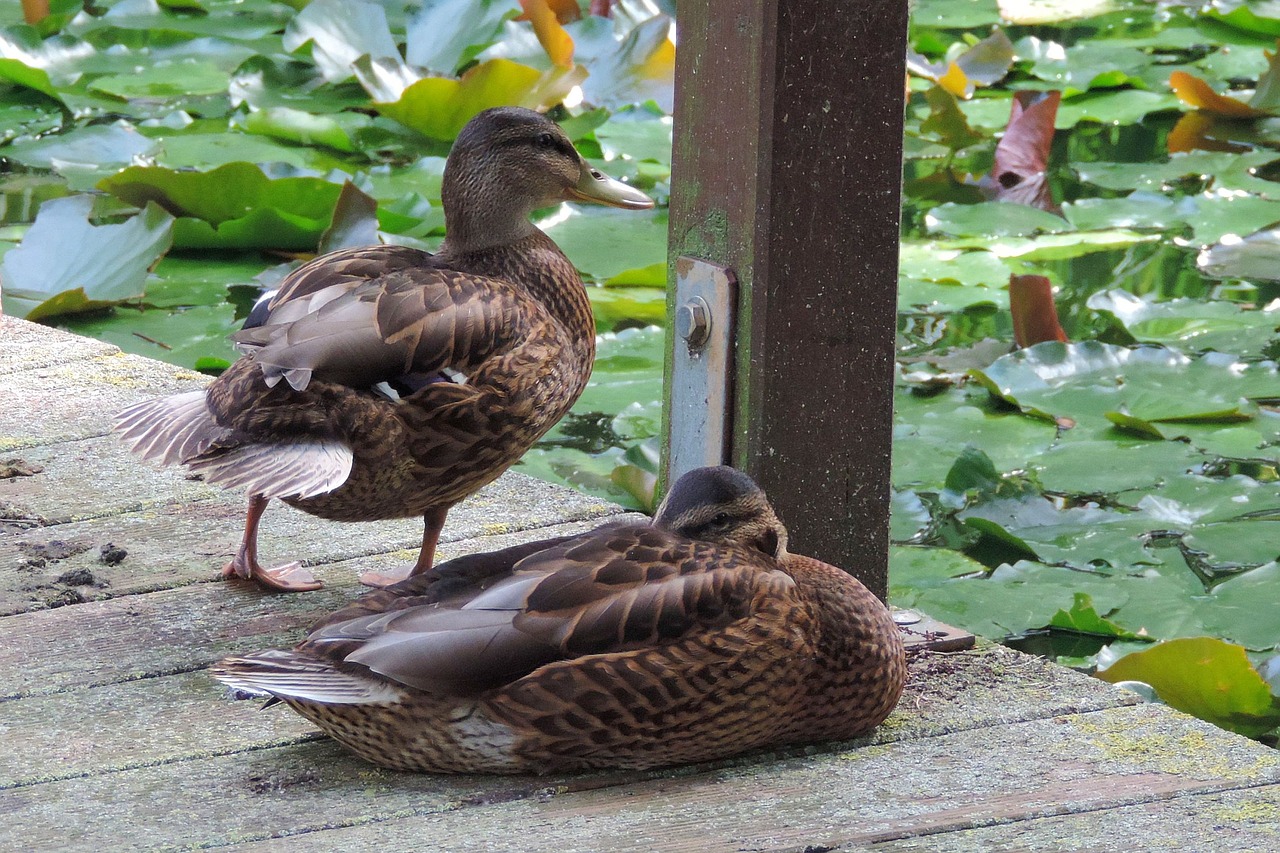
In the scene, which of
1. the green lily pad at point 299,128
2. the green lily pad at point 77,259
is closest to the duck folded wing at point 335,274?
the green lily pad at point 77,259

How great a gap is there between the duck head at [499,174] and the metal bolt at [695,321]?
562mm

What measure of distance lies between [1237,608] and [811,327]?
3.85 ft

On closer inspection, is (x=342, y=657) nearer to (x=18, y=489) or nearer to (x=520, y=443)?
(x=520, y=443)

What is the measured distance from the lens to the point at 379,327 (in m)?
2.65

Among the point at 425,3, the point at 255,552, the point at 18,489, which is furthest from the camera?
the point at 425,3

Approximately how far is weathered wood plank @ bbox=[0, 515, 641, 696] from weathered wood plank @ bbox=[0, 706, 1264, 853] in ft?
1.08

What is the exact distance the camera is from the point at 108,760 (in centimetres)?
220

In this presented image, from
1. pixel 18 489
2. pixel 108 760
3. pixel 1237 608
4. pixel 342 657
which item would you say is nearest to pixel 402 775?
pixel 342 657

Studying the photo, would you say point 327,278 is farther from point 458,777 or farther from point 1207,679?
point 1207,679

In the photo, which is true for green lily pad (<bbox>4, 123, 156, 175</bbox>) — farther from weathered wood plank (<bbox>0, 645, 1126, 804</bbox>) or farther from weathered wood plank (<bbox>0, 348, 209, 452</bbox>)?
weathered wood plank (<bbox>0, 645, 1126, 804</bbox>)

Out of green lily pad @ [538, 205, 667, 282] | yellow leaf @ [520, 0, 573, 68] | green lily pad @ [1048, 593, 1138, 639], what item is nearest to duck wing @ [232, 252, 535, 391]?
green lily pad @ [1048, 593, 1138, 639]

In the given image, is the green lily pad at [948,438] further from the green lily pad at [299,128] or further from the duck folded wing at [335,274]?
the green lily pad at [299,128]

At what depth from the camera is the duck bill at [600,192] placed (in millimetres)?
3309

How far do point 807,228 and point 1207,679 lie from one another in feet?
3.42
